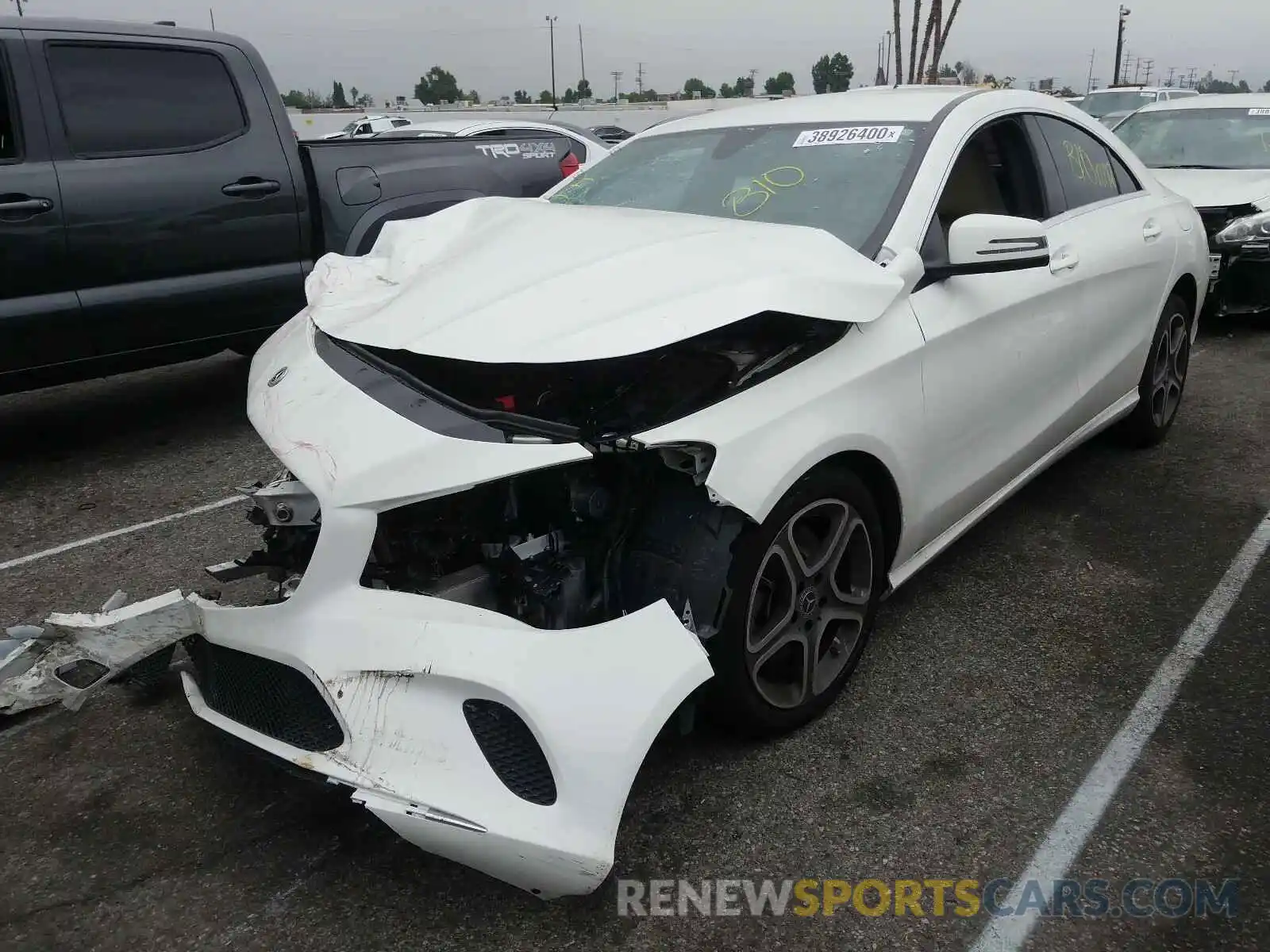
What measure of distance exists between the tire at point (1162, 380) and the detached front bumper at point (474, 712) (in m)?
3.40

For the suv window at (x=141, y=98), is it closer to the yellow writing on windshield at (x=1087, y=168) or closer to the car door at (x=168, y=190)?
the car door at (x=168, y=190)

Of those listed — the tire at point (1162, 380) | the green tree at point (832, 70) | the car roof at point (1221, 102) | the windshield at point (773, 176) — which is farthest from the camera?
the green tree at point (832, 70)

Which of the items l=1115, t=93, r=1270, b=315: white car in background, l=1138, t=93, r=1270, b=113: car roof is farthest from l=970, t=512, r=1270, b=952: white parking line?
l=1138, t=93, r=1270, b=113: car roof

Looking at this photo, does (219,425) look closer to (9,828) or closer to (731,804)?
(9,828)

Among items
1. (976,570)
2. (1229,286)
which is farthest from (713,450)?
(1229,286)

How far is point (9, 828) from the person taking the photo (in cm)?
244

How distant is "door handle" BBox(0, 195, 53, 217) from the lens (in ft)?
14.1

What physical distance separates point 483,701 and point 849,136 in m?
2.30

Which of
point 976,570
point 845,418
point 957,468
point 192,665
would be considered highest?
point 845,418

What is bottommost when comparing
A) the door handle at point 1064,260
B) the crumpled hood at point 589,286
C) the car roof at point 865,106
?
the door handle at point 1064,260

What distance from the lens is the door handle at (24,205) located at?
4292mm

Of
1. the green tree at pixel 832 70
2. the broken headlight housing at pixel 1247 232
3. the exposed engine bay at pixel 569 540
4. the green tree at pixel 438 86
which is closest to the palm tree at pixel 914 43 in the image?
the broken headlight housing at pixel 1247 232

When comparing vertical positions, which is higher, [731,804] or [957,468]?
[957,468]

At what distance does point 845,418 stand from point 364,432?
1.19 m
